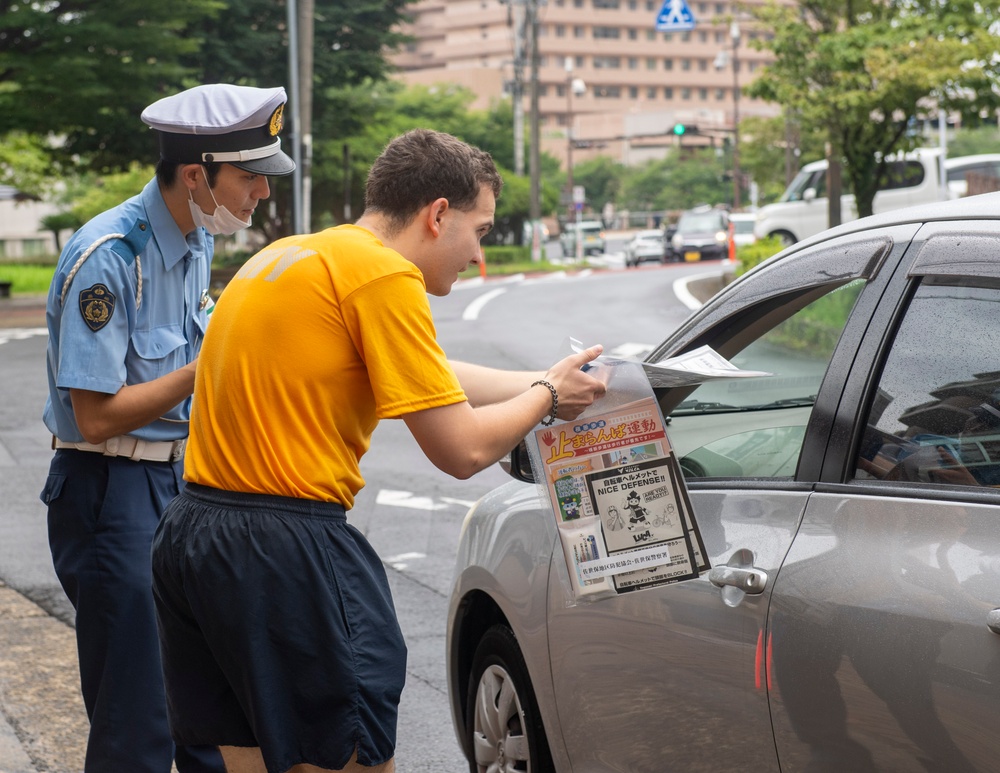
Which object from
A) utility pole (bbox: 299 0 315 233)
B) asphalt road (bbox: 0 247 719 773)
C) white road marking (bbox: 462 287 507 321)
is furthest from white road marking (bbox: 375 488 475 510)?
utility pole (bbox: 299 0 315 233)

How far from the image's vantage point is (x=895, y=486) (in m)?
2.27

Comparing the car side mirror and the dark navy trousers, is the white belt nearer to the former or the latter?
the dark navy trousers

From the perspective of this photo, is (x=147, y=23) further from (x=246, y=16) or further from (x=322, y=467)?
(x=322, y=467)

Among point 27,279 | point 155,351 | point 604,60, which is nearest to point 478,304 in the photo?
point 27,279

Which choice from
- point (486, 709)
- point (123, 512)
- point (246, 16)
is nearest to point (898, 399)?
point (486, 709)

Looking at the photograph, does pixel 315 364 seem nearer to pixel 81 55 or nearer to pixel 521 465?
pixel 521 465

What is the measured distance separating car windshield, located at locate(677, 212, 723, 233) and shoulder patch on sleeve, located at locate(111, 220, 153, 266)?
3901 cm

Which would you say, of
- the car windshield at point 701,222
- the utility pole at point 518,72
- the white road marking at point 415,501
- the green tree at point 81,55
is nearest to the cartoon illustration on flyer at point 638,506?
the white road marking at point 415,501

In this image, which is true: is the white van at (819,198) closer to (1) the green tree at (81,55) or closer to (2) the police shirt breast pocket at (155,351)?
(1) the green tree at (81,55)

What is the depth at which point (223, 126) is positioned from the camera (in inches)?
120

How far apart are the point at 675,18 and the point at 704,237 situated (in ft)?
43.4

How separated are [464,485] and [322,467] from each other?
256 inches

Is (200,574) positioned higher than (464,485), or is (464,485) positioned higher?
(200,574)

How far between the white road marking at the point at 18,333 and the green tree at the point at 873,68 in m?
10.8
